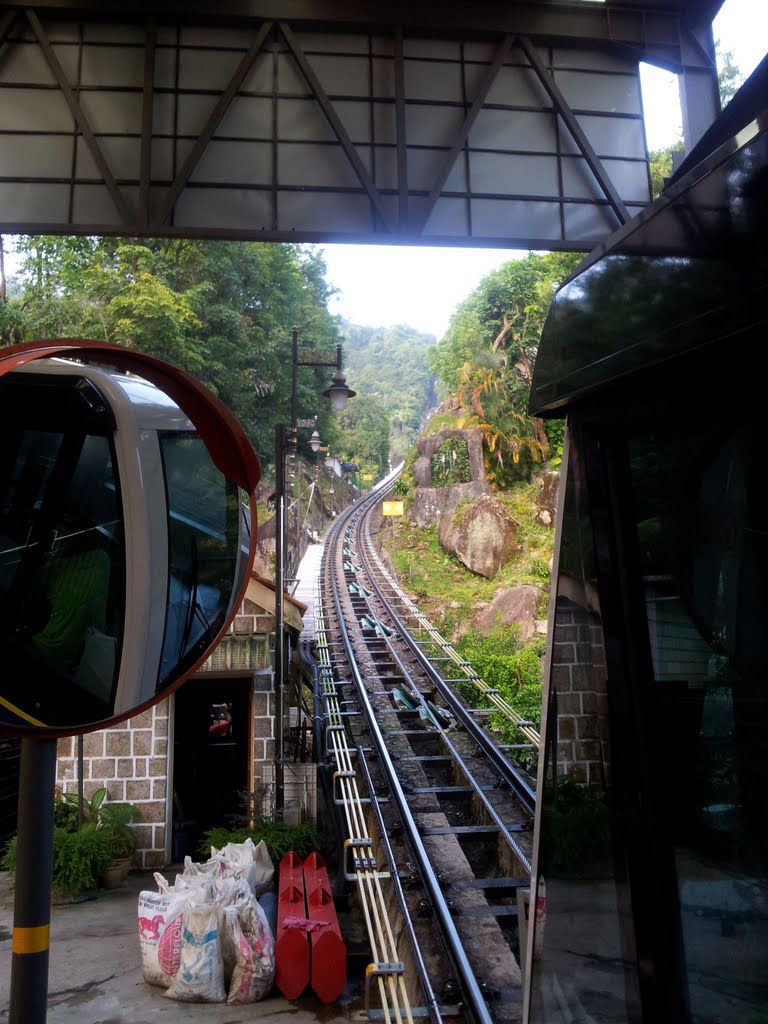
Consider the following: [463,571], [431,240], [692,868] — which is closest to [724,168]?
[692,868]

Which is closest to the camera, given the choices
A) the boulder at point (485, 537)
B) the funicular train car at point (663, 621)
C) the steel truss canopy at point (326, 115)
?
the funicular train car at point (663, 621)

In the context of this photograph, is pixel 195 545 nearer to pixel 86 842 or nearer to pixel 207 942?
pixel 207 942

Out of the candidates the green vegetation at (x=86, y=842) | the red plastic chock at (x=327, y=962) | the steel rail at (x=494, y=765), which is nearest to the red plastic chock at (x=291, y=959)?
the red plastic chock at (x=327, y=962)

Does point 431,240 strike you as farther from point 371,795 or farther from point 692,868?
point 692,868

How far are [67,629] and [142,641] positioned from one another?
177mm

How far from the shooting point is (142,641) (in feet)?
5.92

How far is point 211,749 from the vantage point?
11188 mm

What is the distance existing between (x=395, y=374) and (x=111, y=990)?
107 meters

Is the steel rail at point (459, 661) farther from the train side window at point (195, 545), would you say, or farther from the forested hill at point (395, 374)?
the forested hill at point (395, 374)

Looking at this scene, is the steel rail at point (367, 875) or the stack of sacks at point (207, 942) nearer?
the steel rail at point (367, 875)

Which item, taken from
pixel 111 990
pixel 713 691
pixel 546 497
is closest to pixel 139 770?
pixel 111 990

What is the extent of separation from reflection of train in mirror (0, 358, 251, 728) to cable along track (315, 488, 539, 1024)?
1.44 m

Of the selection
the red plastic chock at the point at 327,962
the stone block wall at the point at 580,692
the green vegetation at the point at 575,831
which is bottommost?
the red plastic chock at the point at 327,962

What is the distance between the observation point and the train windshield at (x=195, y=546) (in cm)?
183
